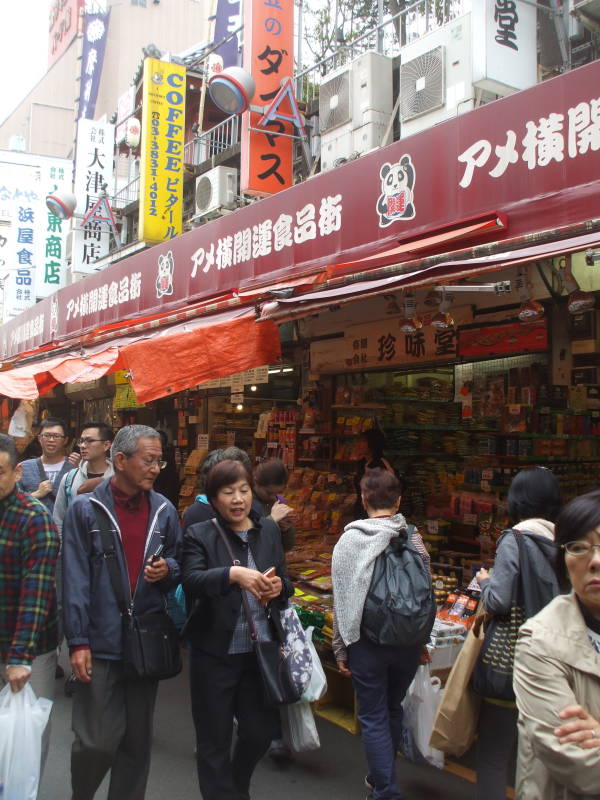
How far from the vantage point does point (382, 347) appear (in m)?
7.48

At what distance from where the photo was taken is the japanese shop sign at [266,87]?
931cm

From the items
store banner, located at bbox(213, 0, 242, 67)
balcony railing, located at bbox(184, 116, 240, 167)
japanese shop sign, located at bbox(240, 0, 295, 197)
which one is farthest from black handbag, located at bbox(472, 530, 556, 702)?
balcony railing, located at bbox(184, 116, 240, 167)

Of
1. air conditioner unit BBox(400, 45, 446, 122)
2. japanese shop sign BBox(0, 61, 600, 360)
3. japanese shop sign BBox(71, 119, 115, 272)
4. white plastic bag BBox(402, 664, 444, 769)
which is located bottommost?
white plastic bag BBox(402, 664, 444, 769)

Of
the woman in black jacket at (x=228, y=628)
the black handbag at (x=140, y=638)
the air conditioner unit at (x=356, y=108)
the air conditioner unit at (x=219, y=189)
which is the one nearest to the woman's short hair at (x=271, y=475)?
the woman in black jacket at (x=228, y=628)

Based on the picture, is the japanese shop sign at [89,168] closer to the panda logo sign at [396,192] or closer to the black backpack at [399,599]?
the panda logo sign at [396,192]

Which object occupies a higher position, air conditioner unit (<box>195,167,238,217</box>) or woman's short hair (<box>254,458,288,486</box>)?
air conditioner unit (<box>195,167,238,217</box>)

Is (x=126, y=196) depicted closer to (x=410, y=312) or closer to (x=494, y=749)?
(x=410, y=312)

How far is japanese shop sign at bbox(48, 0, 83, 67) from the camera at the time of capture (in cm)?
3142

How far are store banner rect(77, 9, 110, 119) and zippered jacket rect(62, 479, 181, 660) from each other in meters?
25.3

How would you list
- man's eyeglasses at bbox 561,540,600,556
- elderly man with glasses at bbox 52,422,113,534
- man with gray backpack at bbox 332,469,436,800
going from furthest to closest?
elderly man with glasses at bbox 52,422,113,534 < man with gray backpack at bbox 332,469,436,800 < man's eyeglasses at bbox 561,540,600,556

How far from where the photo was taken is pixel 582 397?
6.75 metres

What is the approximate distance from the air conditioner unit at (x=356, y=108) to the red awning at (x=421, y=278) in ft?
17.2

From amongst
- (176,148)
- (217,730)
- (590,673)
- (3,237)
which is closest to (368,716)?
Answer: (217,730)

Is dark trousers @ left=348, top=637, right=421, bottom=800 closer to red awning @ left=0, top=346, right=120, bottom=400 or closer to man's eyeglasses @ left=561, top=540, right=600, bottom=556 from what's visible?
man's eyeglasses @ left=561, top=540, right=600, bottom=556
